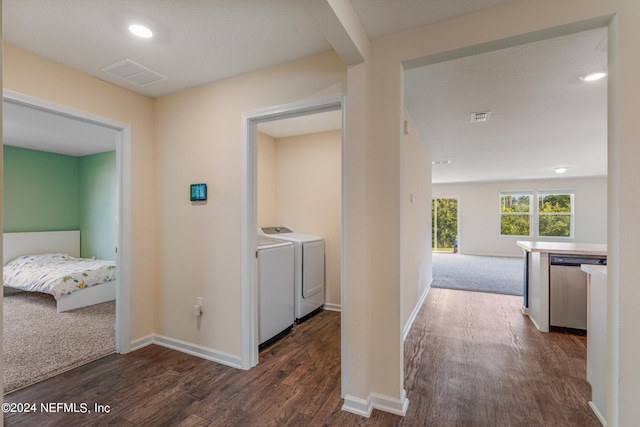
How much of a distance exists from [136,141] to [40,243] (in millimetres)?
4167

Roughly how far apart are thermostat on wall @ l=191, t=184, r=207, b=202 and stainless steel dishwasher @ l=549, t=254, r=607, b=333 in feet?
11.7

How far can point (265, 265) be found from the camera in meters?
2.71

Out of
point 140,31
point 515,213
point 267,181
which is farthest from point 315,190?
point 515,213

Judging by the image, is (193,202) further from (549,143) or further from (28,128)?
(549,143)

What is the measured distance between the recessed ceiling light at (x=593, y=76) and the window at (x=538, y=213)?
7.07 meters

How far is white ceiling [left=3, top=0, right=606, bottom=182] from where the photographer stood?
1.64 meters

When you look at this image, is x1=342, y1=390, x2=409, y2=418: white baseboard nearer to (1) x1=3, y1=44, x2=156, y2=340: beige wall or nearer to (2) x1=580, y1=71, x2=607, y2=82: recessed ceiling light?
(1) x1=3, y1=44, x2=156, y2=340: beige wall

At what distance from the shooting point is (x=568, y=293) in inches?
122

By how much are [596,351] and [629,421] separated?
27.2 inches

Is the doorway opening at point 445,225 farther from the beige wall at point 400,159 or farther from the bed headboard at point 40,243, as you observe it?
the bed headboard at point 40,243

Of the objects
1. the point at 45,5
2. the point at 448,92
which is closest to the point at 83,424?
the point at 45,5

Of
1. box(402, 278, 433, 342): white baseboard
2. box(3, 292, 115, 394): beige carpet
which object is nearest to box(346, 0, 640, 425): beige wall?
box(402, 278, 433, 342): white baseboard

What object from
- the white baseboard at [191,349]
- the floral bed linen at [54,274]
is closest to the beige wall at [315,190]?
the white baseboard at [191,349]

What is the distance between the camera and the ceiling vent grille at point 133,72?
7.30ft
